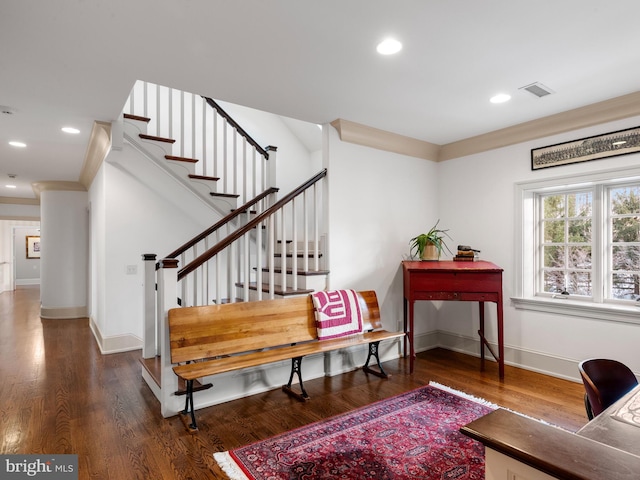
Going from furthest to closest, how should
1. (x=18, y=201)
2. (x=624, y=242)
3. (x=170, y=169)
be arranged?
1. (x=18, y=201)
2. (x=170, y=169)
3. (x=624, y=242)

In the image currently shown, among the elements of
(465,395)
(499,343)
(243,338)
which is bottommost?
(465,395)

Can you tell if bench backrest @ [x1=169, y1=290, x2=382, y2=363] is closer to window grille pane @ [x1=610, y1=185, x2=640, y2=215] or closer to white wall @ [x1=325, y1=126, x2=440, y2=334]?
white wall @ [x1=325, y1=126, x2=440, y2=334]

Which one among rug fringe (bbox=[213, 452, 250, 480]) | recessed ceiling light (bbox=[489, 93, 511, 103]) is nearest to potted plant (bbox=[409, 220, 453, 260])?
recessed ceiling light (bbox=[489, 93, 511, 103])

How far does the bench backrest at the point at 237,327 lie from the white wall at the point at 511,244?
2.21 m

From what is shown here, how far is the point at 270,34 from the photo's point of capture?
7.07ft

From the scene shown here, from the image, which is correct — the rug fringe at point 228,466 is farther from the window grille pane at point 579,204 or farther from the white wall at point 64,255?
the white wall at point 64,255

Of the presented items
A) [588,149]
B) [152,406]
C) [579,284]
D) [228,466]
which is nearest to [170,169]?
[152,406]

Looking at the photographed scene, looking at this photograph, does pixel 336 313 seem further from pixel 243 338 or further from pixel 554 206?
pixel 554 206

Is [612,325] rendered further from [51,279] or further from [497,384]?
[51,279]

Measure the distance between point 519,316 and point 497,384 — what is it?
89 cm

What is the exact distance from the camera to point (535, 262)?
3.88 m

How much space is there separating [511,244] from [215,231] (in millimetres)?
3408

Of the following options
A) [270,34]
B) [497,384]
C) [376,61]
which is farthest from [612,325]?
[270,34]

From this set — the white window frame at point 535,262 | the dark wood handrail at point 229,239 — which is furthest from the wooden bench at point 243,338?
the white window frame at point 535,262
